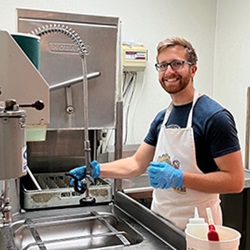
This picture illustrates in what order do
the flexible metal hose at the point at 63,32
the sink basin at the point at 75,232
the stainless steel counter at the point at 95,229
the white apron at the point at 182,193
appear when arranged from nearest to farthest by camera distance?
the stainless steel counter at the point at 95,229, the sink basin at the point at 75,232, the white apron at the point at 182,193, the flexible metal hose at the point at 63,32

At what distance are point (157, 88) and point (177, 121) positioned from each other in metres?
1.56

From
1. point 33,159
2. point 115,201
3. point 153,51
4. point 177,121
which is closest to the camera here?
point 177,121

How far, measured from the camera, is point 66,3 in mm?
2947

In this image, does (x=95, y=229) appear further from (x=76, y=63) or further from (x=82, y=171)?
(x=76, y=63)

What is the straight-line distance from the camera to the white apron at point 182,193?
5.39ft

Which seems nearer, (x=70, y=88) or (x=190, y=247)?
(x=190, y=247)

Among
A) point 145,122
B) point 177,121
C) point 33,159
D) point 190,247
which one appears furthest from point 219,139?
point 145,122

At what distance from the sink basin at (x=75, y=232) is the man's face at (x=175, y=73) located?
65 cm

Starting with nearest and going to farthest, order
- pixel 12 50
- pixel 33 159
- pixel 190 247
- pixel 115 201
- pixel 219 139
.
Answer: pixel 190 247 < pixel 12 50 < pixel 219 139 < pixel 115 201 < pixel 33 159

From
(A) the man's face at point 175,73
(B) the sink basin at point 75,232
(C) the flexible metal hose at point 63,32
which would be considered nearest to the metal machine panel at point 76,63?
(C) the flexible metal hose at point 63,32

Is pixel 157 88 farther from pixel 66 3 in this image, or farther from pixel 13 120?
pixel 13 120

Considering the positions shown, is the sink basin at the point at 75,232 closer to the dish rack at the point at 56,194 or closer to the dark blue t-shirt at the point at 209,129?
the dish rack at the point at 56,194

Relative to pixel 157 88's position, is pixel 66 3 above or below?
above

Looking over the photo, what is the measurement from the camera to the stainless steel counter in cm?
138
